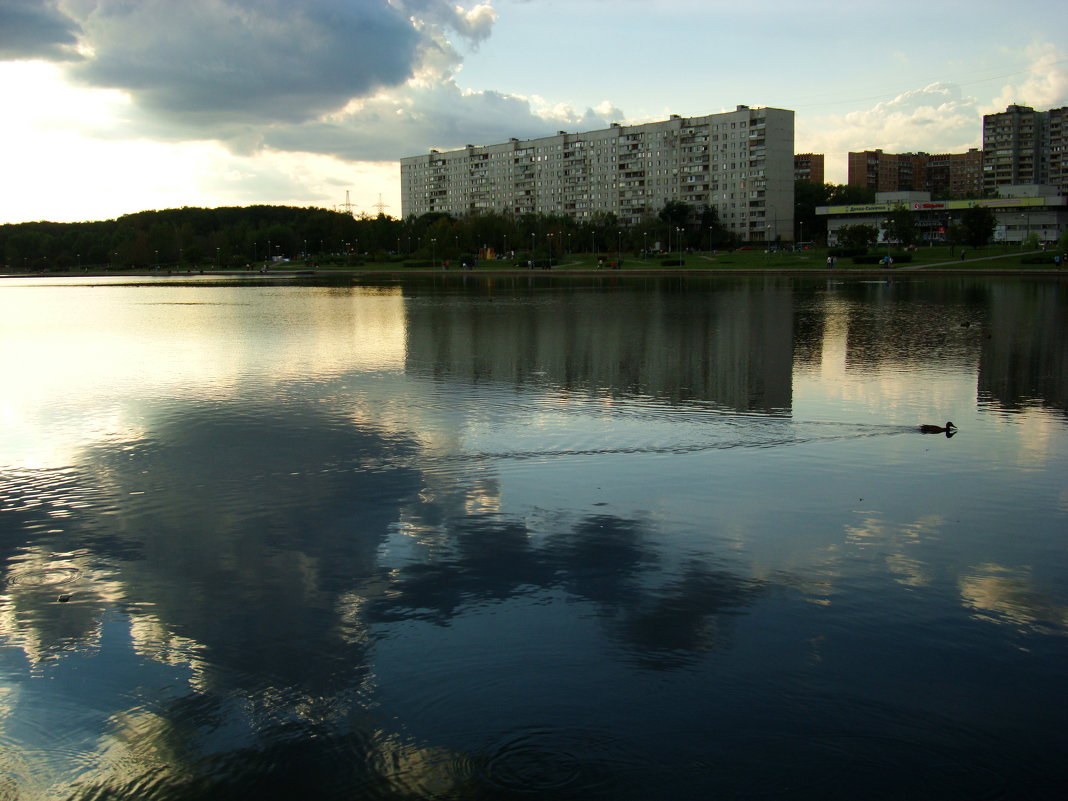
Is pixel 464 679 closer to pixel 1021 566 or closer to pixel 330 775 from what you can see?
pixel 330 775

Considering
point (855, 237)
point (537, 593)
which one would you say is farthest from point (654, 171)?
point (537, 593)

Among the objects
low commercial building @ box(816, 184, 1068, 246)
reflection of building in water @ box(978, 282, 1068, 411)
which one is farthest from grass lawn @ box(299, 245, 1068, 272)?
reflection of building in water @ box(978, 282, 1068, 411)

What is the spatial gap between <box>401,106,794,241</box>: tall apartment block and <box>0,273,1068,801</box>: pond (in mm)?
137925

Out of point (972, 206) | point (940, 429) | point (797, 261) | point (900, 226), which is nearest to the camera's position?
point (940, 429)

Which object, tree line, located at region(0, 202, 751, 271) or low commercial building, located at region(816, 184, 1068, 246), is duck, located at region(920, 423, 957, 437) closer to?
low commercial building, located at region(816, 184, 1068, 246)

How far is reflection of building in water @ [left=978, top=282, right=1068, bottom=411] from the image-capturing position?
1662 cm

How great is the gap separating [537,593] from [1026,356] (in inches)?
732

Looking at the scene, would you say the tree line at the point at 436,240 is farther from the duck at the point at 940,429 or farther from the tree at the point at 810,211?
the duck at the point at 940,429

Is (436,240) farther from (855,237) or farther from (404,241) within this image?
(855,237)

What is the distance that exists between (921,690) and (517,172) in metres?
185

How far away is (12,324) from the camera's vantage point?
125ft

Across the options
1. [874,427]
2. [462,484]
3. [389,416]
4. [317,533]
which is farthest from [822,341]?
[317,533]

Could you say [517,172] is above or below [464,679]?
above

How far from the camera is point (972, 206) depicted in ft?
433
